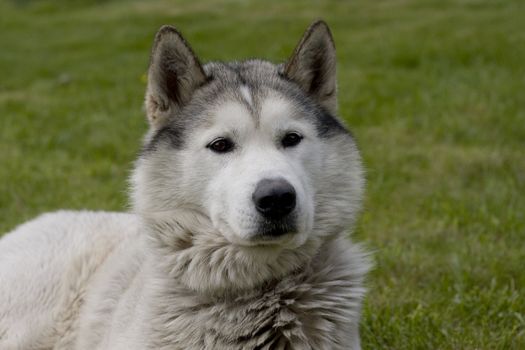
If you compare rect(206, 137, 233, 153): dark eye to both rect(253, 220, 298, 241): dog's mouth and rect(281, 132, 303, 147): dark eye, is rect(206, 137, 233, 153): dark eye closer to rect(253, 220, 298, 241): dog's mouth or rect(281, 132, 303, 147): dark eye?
rect(281, 132, 303, 147): dark eye

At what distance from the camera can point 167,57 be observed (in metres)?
4.11

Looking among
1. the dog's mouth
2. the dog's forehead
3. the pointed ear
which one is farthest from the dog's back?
the dog's mouth

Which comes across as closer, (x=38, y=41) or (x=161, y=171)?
(x=161, y=171)

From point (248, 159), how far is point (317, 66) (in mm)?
861

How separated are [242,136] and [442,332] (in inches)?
73.3

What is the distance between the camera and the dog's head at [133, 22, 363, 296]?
11.7 feet

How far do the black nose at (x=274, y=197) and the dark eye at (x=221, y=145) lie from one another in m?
0.41

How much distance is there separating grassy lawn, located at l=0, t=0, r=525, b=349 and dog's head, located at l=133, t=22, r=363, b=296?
1.34m

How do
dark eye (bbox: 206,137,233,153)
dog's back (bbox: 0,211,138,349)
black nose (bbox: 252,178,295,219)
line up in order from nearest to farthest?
1. black nose (bbox: 252,178,295,219)
2. dark eye (bbox: 206,137,233,153)
3. dog's back (bbox: 0,211,138,349)

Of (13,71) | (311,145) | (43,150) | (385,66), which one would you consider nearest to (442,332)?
(311,145)

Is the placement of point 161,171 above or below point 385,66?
above

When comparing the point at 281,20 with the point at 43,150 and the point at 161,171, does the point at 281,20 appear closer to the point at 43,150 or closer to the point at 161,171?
the point at 43,150

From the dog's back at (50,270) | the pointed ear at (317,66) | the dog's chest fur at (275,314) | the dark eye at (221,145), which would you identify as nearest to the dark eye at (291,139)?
the dark eye at (221,145)

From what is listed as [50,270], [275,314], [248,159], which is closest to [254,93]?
[248,159]
